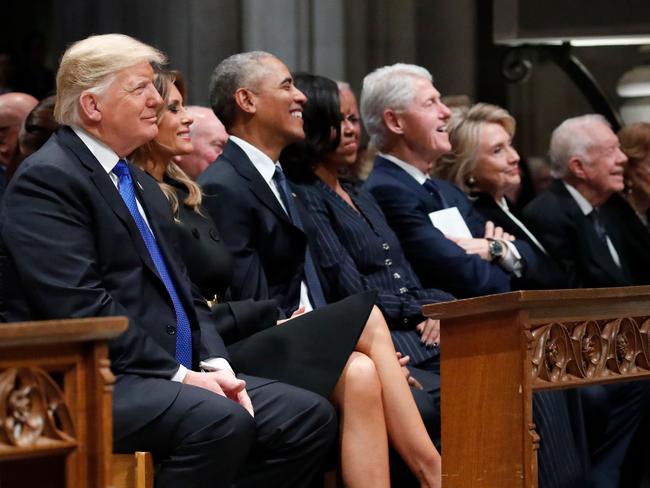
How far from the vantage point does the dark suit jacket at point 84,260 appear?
3914 mm

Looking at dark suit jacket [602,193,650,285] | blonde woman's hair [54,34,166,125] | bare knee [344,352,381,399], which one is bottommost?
dark suit jacket [602,193,650,285]

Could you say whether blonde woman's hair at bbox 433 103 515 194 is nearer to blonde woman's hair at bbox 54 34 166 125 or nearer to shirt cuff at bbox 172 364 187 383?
blonde woman's hair at bbox 54 34 166 125

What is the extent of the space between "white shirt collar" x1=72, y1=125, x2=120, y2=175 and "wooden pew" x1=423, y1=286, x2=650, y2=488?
1.06 m

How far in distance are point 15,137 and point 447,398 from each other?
2.54 m

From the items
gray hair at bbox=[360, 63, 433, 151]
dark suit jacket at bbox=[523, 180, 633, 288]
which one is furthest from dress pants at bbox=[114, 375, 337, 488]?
dark suit jacket at bbox=[523, 180, 633, 288]

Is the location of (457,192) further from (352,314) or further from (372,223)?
(352,314)

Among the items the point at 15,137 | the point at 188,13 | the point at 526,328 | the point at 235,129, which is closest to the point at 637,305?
the point at 526,328

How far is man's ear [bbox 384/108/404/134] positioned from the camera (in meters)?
6.31

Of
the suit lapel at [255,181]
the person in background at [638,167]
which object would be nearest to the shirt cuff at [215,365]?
the suit lapel at [255,181]

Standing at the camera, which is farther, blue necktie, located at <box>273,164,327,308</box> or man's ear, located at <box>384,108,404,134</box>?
man's ear, located at <box>384,108,404,134</box>

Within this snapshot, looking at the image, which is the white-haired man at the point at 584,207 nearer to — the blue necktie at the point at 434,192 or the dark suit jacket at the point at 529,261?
the dark suit jacket at the point at 529,261

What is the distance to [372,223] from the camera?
5703 millimetres

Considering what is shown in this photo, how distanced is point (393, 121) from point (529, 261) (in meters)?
0.88

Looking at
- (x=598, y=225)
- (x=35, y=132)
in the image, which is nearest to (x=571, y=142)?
(x=598, y=225)
